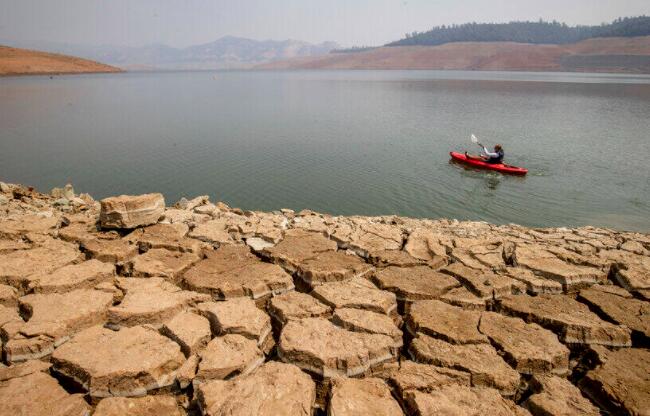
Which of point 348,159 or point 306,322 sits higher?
point 306,322

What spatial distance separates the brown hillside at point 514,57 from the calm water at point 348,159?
8693 centimetres

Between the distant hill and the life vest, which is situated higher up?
the distant hill

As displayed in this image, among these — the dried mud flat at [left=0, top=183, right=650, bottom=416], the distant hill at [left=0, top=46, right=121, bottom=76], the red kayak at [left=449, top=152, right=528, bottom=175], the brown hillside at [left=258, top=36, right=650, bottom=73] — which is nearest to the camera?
the dried mud flat at [left=0, top=183, right=650, bottom=416]

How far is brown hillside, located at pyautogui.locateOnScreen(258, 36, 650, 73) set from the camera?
93.8 meters

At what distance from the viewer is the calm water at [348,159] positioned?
12023 mm

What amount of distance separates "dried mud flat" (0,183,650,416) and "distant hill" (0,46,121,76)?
8589 centimetres

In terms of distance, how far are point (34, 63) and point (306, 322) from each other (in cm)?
9518

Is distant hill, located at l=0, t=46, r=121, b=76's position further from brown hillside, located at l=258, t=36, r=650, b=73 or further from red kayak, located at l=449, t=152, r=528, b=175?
brown hillside, located at l=258, t=36, r=650, b=73

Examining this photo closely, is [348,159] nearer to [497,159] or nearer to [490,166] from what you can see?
[490,166]

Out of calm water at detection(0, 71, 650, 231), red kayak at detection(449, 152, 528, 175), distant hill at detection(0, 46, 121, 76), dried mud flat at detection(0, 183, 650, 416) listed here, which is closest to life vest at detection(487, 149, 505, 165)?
red kayak at detection(449, 152, 528, 175)

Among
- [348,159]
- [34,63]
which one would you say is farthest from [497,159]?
[34,63]

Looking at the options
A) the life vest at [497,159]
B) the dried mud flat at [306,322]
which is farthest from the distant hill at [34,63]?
the dried mud flat at [306,322]

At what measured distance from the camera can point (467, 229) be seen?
7961 mm

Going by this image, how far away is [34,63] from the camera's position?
73.9 meters
